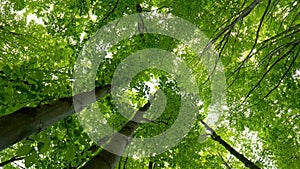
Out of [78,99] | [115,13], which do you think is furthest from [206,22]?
[78,99]

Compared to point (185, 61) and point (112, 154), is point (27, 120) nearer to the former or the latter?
point (112, 154)

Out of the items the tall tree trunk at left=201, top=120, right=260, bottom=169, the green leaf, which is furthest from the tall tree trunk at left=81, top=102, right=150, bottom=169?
the tall tree trunk at left=201, top=120, right=260, bottom=169

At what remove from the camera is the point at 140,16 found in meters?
6.88

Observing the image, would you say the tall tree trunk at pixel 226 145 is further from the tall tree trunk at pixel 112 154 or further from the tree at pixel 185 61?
the tall tree trunk at pixel 112 154

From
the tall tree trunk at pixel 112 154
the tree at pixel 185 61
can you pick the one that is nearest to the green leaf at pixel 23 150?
the tall tree trunk at pixel 112 154

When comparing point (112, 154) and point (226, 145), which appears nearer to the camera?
point (112, 154)

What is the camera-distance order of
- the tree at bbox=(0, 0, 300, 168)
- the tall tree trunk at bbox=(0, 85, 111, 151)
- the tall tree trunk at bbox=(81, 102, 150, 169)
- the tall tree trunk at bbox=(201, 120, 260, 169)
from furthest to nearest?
the tall tree trunk at bbox=(201, 120, 260, 169) → the tree at bbox=(0, 0, 300, 168) → the tall tree trunk at bbox=(81, 102, 150, 169) → the tall tree trunk at bbox=(0, 85, 111, 151)

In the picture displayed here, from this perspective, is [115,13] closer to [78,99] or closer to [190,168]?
[78,99]

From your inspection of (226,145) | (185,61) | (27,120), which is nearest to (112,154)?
(27,120)

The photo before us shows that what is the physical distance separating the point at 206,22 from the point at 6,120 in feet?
14.6

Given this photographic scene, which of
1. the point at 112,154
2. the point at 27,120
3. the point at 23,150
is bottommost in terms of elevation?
the point at 23,150

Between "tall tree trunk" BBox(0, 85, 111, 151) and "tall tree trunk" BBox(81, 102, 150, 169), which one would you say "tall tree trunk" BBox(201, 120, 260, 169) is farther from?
"tall tree trunk" BBox(0, 85, 111, 151)

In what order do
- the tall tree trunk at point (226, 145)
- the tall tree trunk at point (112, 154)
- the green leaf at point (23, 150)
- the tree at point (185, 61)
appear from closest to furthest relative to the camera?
the green leaf at point (23, 150), the tall tree trunk at point (112, 154), the tree at point (185, 61), the tall tree trunk at point (226, 145)

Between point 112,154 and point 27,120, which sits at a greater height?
point 112,154
